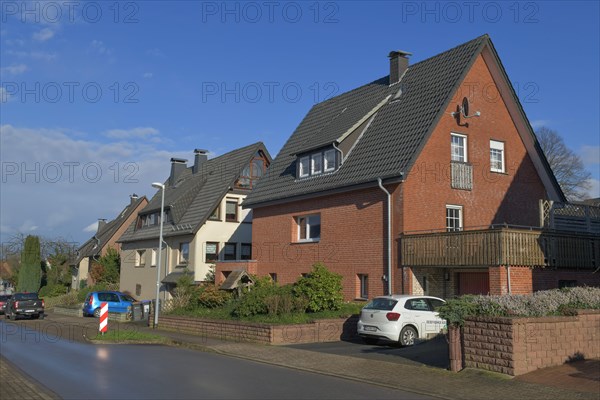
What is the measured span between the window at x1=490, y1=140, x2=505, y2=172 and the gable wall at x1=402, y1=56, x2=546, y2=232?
213 millimetres

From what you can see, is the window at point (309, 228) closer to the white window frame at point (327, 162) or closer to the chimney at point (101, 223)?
the white window frame at point (327, 162)

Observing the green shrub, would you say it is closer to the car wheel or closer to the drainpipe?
the drainpipe

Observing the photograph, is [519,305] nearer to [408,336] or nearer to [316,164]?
[408,336]

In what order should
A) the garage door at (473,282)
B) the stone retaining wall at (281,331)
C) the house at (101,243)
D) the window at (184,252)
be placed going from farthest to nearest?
the house at (101,243), the window at (184,252), the garage door at (473,282), the stone retaining wall at (281,331)

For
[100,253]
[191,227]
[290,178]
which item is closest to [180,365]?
[290,178]

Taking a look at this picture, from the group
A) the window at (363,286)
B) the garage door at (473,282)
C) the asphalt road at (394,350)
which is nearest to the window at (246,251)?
the window at (363,286)

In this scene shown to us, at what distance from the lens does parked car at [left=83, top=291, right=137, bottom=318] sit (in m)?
34.4

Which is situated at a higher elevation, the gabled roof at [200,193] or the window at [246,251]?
the gabled roof at [200,193]


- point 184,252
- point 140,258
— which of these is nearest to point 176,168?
point 140,258

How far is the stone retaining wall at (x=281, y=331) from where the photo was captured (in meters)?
17.9

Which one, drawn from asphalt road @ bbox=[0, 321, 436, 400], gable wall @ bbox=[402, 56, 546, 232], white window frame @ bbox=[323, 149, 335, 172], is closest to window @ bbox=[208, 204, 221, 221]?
white window frame @ bbox=[323, 149, 335, 172]

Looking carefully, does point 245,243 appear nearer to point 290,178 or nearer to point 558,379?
point 290,178

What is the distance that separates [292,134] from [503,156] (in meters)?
11.5

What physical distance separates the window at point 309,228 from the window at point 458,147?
20.6 ft
